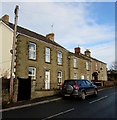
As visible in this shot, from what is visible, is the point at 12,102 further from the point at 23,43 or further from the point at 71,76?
the point at 71,76

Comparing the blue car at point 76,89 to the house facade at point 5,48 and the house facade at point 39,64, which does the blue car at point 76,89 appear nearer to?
the house facade at point 39,64

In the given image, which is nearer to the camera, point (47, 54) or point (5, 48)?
point (5, 48)

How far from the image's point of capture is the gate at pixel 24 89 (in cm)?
1789

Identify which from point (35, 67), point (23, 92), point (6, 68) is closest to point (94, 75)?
point (35, 67)

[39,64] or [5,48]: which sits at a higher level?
[5,48]

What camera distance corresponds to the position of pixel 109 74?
67500 millimetres

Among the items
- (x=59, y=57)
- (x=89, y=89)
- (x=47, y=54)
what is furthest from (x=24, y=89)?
(x=59, y=57)

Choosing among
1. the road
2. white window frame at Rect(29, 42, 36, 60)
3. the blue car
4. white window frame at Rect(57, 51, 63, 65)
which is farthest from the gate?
white window frame at Rect(57, 51, 63, 65)

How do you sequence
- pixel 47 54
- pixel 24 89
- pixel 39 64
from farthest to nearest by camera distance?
pixel 47 54 → pixel 39 64 → pixel 24 89

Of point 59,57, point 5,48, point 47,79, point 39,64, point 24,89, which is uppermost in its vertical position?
point 5,48

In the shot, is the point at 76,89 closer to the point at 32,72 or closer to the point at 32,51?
the point at 32,72

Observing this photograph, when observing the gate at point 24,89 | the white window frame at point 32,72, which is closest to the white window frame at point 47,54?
the white window frame at point 32,72

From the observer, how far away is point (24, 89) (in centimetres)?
1831

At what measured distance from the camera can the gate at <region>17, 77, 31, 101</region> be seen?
17.9m
